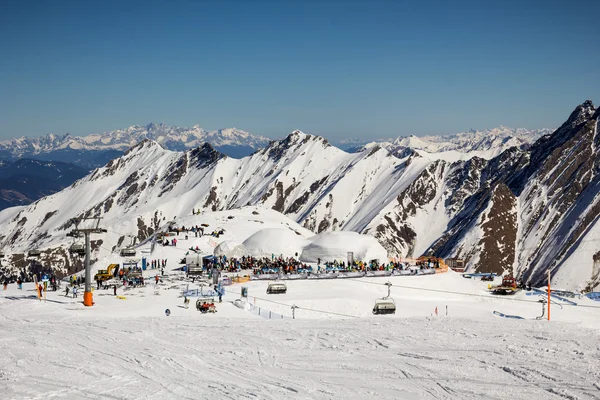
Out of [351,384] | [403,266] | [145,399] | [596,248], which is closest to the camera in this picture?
[145,399]

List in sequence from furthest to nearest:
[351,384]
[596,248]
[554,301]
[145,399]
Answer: [596,248] < [554,301] < [351,384] < [145,399]

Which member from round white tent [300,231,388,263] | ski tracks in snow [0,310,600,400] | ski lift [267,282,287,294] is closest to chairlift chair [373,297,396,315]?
ski lift [267,282,287,294]

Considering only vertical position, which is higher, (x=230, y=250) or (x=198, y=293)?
(x=230, y=250)

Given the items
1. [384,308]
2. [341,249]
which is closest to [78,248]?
[384,308]

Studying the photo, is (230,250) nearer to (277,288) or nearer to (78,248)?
(277,288)

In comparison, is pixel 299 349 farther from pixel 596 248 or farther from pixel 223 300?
pixel 596 248

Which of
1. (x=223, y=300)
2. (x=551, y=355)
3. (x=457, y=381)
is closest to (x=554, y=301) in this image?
(x=223, y=300)

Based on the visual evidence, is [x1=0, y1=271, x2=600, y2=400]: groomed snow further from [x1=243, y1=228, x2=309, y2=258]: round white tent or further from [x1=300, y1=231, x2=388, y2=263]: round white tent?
[x1=243, y1=228, x2=309, y2=258]: round white tent
